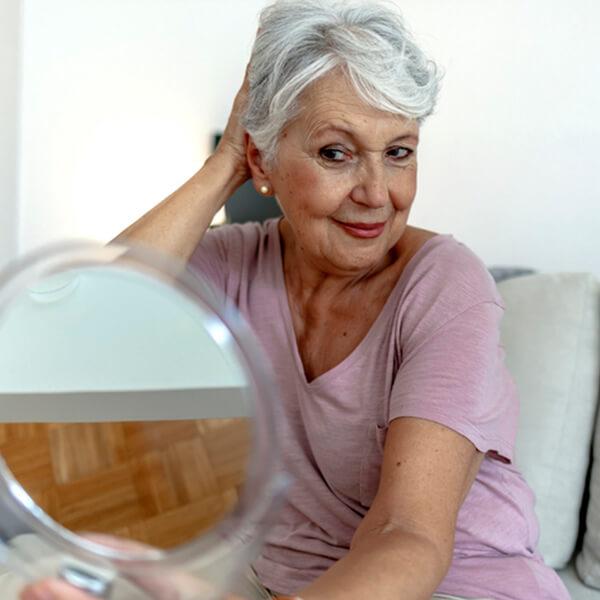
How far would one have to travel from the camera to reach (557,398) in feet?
4.78

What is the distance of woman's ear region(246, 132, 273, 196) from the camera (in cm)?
120

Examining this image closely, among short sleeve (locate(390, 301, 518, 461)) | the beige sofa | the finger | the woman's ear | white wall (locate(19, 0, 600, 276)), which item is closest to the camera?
the finger

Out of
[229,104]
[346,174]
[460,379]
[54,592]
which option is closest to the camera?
[54,592]

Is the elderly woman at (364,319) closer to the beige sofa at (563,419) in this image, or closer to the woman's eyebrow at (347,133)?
the woman's eyebrow at (347,133)

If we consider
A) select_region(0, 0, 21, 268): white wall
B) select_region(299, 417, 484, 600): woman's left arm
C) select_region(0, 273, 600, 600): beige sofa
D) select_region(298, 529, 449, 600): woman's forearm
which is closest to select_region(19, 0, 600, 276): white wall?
select_region(0, 0, 21, 268): white wall

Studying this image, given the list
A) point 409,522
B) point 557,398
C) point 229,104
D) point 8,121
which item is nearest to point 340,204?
point 409,522

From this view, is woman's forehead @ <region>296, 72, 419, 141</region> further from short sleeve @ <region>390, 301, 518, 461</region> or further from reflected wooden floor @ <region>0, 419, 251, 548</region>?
reflected wooden floor @ <region>0, 419, 251, 548</region>

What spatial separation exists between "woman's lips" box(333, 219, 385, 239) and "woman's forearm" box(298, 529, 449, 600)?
1.27ft

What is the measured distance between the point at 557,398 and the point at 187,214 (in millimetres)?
707

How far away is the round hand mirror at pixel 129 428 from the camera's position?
2.02 feet

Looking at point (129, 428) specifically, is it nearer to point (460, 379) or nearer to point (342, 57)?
point (460, 379)

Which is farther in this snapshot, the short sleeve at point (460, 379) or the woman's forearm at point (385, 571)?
the short sleeve at point (460, 379)

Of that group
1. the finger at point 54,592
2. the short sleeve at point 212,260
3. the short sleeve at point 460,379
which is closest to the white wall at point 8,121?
the short sleeve at point 212,260

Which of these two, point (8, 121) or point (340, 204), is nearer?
point (340, 204)
